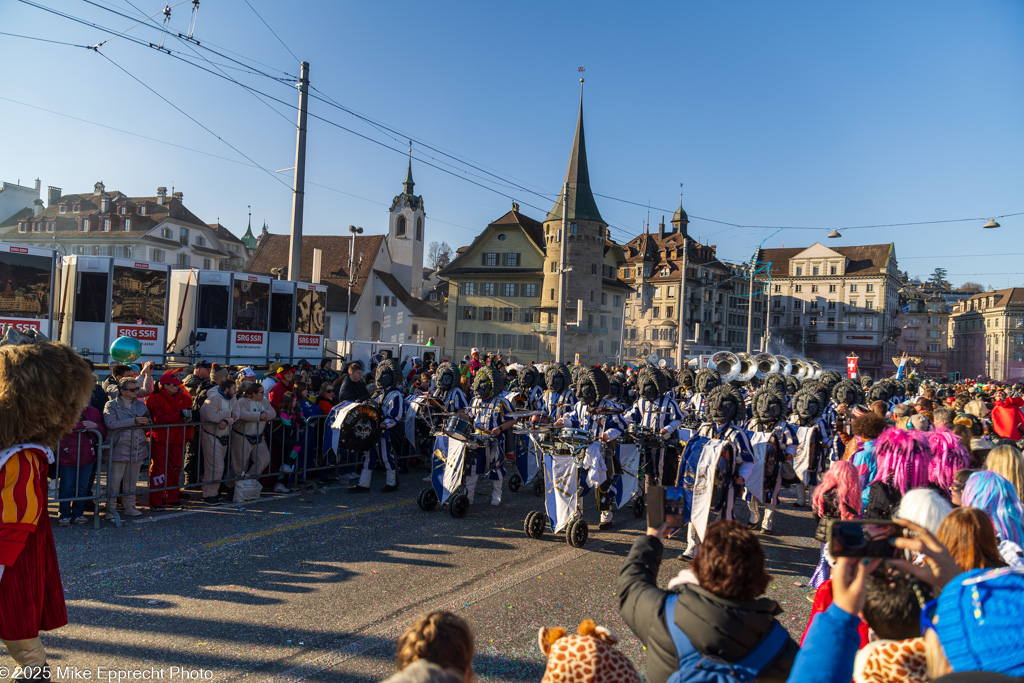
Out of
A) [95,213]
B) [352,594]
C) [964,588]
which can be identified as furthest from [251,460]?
[95,213]

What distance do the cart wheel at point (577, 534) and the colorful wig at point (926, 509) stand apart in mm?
4580

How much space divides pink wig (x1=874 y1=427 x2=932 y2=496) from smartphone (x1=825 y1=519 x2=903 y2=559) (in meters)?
3.82

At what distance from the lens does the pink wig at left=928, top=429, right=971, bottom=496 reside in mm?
5500

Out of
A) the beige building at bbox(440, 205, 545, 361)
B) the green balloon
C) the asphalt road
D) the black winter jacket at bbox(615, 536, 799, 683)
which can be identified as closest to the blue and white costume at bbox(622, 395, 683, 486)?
the asphalt road

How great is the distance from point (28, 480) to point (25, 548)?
36 cm

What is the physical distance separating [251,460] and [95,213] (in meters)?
58.0

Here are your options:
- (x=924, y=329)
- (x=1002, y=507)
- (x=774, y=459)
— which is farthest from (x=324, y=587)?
(x=924, y=329)

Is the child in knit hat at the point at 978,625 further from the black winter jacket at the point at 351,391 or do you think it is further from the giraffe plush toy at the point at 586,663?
the black winter jacket at the point at 351,391

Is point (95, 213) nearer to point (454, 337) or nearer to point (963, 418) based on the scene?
point (454, 337)

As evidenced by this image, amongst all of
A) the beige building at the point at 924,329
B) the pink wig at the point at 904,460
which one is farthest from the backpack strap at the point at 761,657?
the beige building at the point at 924,329

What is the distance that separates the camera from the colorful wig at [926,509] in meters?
3.07

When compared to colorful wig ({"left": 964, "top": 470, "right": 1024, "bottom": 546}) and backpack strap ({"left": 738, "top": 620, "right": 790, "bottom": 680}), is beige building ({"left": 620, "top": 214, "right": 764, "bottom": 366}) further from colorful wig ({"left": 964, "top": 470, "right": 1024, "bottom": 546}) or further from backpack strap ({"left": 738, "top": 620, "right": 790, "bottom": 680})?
backpack strap ({"left": 738, "top": 620, "right": 790, "bottom": 680})

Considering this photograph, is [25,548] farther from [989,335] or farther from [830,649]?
[989,335]

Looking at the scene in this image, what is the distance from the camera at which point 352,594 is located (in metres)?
5.68
